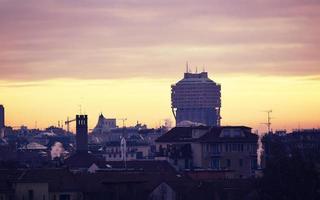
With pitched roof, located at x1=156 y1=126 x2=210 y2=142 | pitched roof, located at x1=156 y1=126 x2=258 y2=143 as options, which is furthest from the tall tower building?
pitched roof, located at x1=156 y1=126 x2=258 y2=143

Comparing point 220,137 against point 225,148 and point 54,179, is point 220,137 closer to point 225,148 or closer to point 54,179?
point 225,148

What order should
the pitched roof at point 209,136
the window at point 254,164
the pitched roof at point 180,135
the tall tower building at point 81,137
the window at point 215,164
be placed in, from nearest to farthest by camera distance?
the window at point 215,164 < the window at point 254,164 < the pitched roof at point 209,136 < the pitched roof at point 180,135 < the tall tower building at point 81,137

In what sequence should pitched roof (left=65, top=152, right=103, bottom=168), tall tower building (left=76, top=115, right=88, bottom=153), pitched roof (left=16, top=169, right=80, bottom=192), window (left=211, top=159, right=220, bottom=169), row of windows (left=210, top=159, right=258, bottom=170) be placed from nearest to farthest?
pitched roof (left=16, top=169, right=80, bottom=192), window (left=211, top=159, right=220, bottom=169), pitched roof (left=65, top=152, right=103, bottom=168), row of windows (left=210, top=159, right=258, bottom=170), tall tower building (left=76, top=115, right=88, bottom=153)

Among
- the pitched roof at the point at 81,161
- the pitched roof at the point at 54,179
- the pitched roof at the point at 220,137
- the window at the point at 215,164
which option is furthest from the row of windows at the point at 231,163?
the pitched roof at the point at 54,179

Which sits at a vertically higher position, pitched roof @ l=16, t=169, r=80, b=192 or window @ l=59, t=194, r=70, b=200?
pitched roof @ l=16, t=169, r=80, b=192

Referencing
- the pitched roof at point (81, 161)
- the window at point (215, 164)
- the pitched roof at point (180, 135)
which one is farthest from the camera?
the pitched roof at point (180, 135)

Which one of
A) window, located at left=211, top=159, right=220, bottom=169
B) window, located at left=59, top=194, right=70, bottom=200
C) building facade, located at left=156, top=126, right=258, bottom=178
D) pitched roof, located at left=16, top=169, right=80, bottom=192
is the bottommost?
window, located at left=59, top=194, right=70, bottom=200

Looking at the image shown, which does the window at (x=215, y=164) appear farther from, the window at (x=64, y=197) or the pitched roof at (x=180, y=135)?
the window at (x=64, y=197)

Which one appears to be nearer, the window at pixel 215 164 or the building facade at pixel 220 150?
the window at pixel 215 164

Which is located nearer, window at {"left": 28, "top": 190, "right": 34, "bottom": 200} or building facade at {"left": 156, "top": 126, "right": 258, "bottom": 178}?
window at {"left": 28, "top": 190, "right": 34, "bottom": 200}

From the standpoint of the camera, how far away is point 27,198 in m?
99.2

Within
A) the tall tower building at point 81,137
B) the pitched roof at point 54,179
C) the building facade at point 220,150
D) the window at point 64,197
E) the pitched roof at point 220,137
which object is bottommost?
the window at point 64,197

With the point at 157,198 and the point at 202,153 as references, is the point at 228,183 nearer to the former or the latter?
the point at 157,198

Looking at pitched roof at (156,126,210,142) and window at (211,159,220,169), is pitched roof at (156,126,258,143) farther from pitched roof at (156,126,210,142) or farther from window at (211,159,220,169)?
window at (211,159,220,169)
